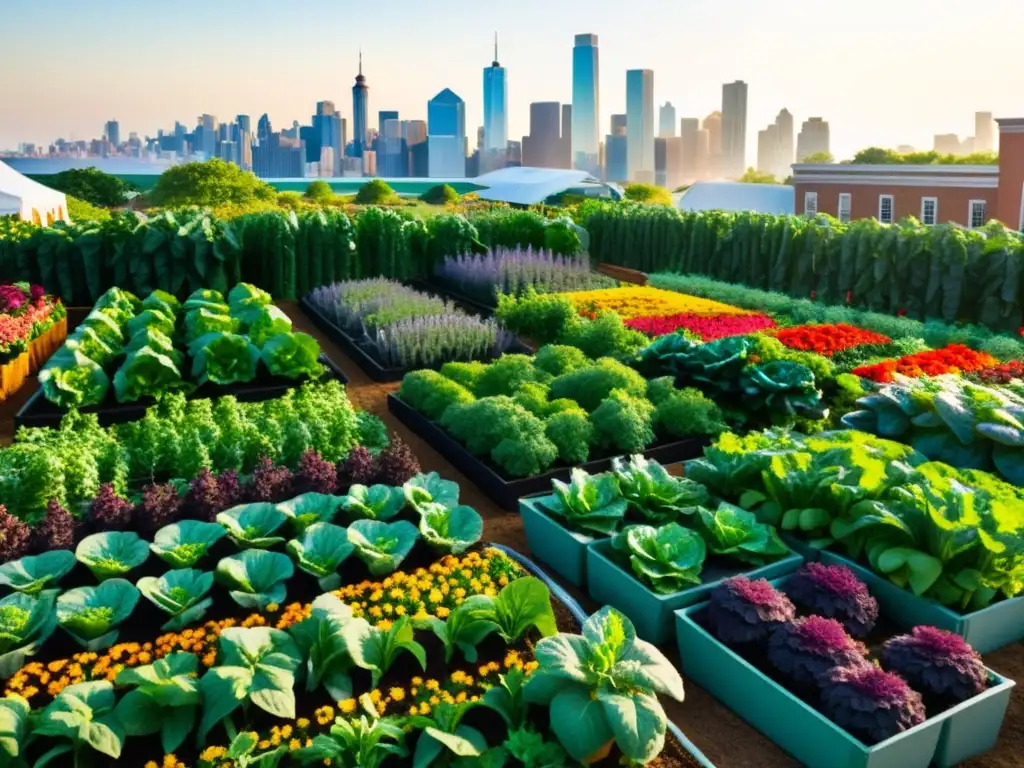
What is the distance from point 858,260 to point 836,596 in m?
9.07

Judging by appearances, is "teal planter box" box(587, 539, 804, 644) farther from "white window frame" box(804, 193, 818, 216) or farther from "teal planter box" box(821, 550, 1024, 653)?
"white window frame" box(804, 193, 818, 216)

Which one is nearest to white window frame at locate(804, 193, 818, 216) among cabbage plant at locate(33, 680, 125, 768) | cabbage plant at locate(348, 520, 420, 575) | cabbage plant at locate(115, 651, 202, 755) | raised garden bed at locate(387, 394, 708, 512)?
raised garden bed at locate(387, 394, 708, 512)

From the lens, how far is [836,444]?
5016mm

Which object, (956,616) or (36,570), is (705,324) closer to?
(956,616)

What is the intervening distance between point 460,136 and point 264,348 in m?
89.7

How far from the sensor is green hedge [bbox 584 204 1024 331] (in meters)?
10.4

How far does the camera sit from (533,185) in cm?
4691

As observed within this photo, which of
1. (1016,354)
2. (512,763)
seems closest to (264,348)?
(512,763)

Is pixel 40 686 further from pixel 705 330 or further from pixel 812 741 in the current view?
pixel 705 330

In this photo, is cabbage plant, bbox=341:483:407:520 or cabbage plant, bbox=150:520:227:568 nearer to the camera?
cabbage plant, bbox=150:520:227:568

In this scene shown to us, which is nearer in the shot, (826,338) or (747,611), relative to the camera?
(747,611)

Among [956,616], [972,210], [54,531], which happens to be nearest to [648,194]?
[972,210]

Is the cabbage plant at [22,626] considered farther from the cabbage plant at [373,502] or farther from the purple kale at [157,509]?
the cabbage plant at [373,502]

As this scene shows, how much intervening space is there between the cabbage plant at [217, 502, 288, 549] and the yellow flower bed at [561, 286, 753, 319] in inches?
255
